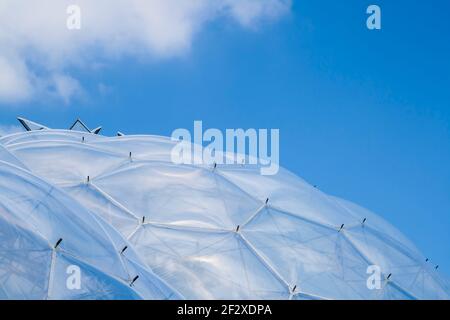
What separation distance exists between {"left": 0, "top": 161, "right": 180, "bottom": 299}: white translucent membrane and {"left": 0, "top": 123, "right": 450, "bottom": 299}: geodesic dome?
0.10 m

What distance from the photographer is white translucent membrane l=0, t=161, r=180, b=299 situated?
11.7 metres

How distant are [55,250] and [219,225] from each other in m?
7.66

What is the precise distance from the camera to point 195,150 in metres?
24.1

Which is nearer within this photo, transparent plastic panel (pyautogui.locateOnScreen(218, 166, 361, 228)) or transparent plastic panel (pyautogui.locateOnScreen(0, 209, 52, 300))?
transparent plastic panel (pyautogui.locateOnScreen(0, 209, 52, 300))

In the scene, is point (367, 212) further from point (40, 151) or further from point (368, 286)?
point (40, 151)


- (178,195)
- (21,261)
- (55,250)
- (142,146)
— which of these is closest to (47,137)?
(142,146)

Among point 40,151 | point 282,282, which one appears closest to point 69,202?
point 282,282

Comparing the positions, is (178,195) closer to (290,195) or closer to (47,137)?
(290,195)

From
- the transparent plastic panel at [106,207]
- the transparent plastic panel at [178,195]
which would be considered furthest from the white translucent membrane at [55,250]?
the transparent plastic panel at [178,195]

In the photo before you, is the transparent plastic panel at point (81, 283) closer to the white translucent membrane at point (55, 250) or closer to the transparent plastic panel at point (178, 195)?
the white translucent membrane at point (55, 250)

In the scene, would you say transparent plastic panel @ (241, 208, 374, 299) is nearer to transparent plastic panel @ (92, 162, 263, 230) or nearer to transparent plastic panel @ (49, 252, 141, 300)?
transparent plastic panel @ (92, 162, 263, 230)

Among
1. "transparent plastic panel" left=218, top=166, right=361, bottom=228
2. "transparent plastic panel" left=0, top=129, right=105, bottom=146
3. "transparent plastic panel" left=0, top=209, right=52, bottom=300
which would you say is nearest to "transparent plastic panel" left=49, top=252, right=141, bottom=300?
"transparent plastic panel" left=0, top=209, right=52, bottom=300

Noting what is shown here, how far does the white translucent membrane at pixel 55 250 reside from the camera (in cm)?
1168


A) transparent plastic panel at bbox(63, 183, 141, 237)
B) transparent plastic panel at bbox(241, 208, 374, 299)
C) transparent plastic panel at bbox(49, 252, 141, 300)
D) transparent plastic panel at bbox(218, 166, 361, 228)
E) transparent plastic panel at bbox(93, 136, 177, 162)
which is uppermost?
transparent plastic panel at bbox(93, 136, 177, 162)
